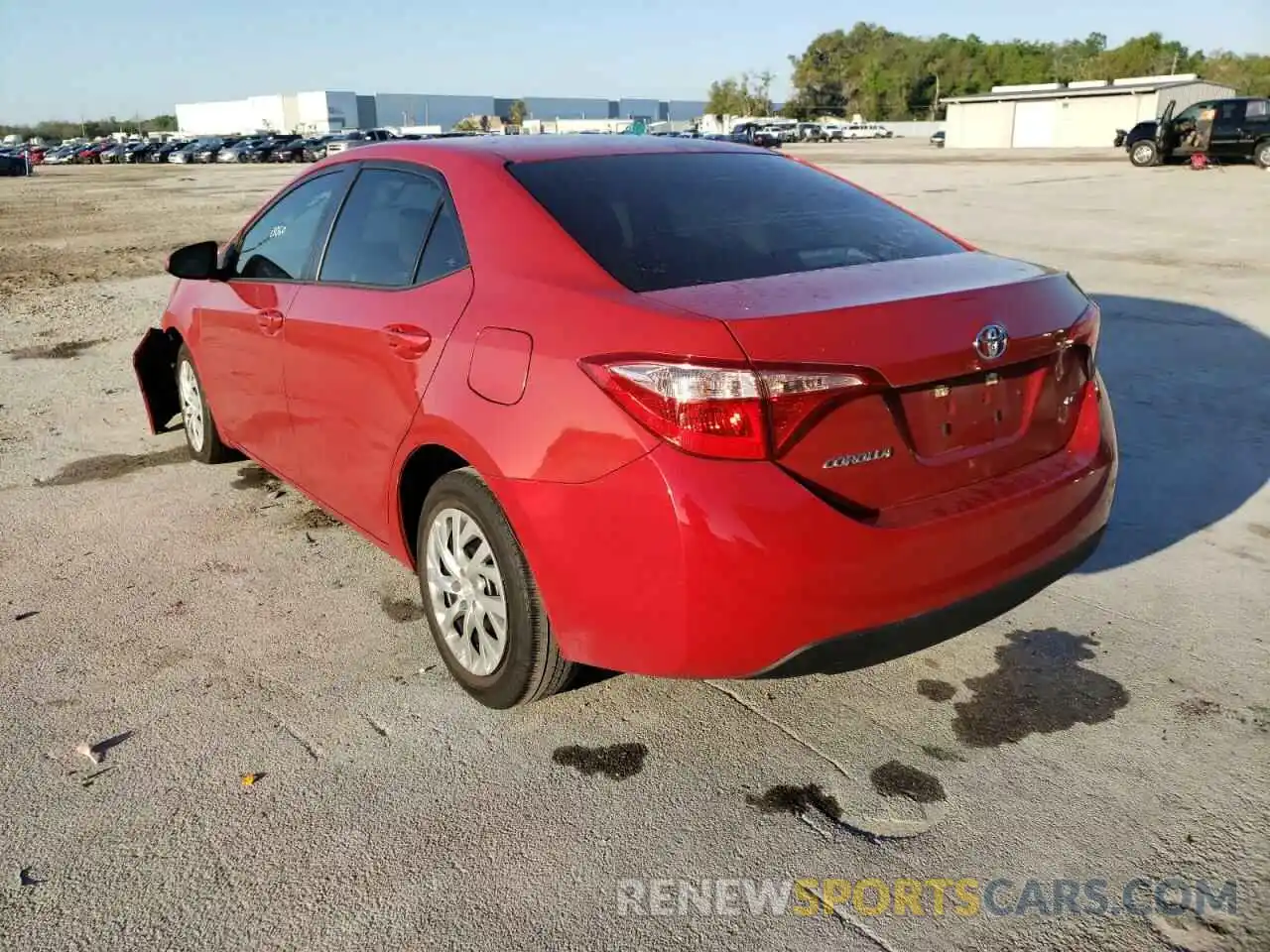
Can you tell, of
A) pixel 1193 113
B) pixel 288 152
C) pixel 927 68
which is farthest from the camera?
pixel 927 68

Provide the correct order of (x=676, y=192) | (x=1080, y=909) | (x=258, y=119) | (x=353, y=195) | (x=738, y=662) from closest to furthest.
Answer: (x=1080, y=909) → (x=738, y=662) → (x=676, y=192) → (x=353, y=195) → (x=258, y=119)

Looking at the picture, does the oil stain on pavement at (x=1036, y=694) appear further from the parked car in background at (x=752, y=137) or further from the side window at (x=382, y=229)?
the parked car in background at (x=752, y=137)

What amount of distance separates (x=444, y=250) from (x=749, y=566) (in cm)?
152

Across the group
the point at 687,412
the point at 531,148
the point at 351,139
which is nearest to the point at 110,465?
the point at 531,148

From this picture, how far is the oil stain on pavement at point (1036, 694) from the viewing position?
3.00 meters

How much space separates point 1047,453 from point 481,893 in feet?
6.30

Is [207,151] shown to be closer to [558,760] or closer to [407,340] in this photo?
[407,340]

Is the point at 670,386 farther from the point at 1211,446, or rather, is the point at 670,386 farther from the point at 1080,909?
the point at 1211,446

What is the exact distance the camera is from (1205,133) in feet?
96.8

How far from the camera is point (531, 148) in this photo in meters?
3.55

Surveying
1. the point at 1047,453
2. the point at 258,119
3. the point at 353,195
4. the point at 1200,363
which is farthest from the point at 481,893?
the point at 258,119

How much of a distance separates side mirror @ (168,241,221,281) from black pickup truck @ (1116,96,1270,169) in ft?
105

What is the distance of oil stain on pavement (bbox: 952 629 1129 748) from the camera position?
118 inches

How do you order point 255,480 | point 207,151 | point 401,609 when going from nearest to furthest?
1. point 401,609
2. point 255,480
3. point 207,151
